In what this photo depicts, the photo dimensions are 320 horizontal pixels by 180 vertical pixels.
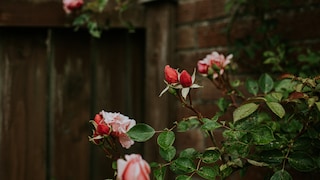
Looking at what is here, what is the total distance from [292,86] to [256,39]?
18.8 inches

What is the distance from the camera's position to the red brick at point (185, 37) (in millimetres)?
1660

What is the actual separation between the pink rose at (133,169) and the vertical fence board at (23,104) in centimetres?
105

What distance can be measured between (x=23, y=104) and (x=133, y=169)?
1080 mm

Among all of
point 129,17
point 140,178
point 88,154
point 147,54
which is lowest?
point 88,154

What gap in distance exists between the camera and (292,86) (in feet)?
3.37

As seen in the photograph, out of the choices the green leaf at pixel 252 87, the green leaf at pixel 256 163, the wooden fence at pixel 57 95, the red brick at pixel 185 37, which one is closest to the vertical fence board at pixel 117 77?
the wooden fence at pixel 57 95

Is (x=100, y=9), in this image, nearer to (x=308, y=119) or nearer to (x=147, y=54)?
(x=147, y=54)

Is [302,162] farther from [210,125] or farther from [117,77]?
[117,77]

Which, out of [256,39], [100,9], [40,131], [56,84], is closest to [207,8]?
[256,39]

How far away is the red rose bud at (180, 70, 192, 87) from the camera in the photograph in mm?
848

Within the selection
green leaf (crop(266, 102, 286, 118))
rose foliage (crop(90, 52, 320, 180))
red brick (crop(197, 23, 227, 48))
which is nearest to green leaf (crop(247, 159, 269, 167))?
rose foliage (crop(90, 52, 320, 180))

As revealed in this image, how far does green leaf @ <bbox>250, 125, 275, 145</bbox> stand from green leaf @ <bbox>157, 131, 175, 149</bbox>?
15 cm

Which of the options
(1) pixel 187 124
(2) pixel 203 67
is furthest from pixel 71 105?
(1) pixel 187 124

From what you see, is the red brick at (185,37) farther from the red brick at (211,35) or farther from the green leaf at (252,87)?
the green leaf at (252,87)
